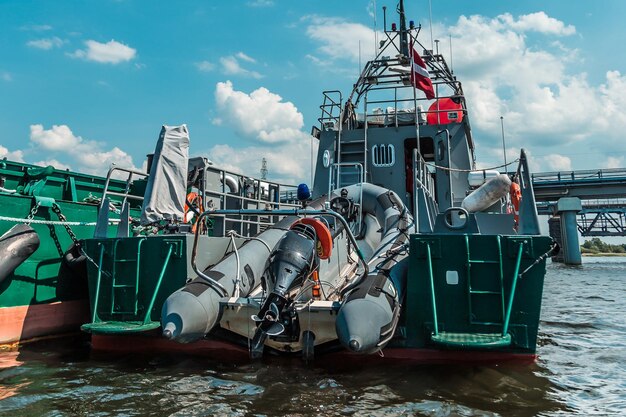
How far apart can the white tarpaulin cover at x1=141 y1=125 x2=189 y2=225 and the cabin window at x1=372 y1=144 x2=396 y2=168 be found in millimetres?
4237

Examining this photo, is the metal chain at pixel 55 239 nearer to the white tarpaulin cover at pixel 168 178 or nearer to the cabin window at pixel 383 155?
the white tarpaulin cover at pixel 168 178

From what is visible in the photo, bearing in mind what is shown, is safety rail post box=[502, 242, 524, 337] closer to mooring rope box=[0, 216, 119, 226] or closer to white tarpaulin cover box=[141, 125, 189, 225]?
white tarpaulin cover box=[141, 125, 189, 225]

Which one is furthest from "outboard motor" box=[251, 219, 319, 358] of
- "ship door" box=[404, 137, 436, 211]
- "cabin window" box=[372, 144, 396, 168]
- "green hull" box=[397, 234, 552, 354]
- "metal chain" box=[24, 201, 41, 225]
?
"ship door" box=[404, 137, 436, 211]

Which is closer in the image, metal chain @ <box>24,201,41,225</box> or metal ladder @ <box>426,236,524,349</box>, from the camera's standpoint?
metal ladder @ <box>426,236,524,349</box>

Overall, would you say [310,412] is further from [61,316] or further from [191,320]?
[61,316]

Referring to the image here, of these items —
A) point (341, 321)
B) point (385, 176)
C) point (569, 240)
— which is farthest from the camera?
point (569, 240)

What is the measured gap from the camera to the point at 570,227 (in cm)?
3659

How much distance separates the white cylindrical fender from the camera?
7375 millimetres

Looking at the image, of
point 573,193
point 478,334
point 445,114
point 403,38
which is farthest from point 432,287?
point 573,193

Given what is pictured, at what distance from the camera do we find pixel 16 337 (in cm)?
687

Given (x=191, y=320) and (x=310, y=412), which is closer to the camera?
(x=310, y=412)

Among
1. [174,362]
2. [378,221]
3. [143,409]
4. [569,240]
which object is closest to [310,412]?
[143,409]

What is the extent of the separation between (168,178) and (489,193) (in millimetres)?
5235

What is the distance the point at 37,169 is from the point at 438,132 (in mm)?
8285
